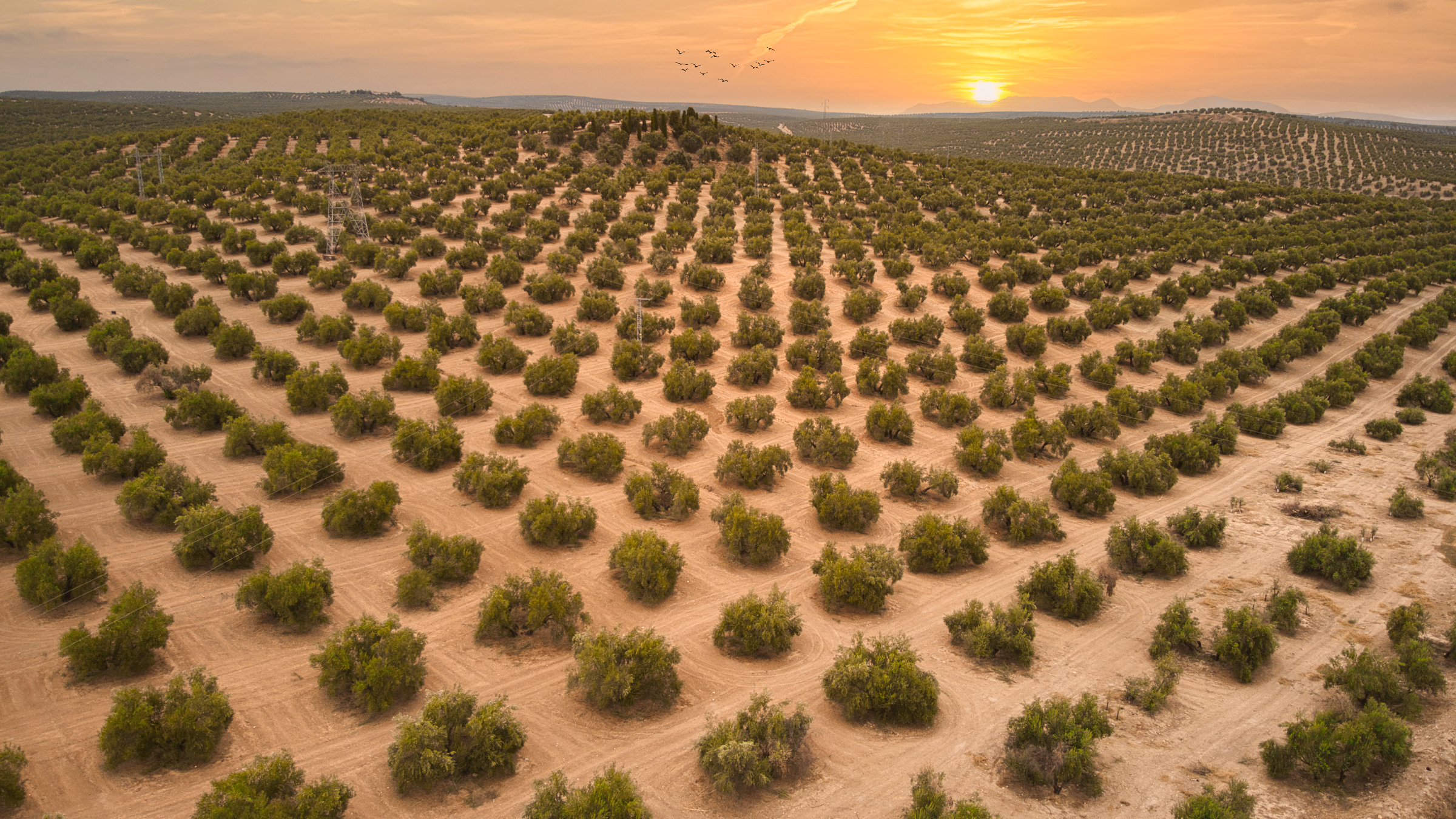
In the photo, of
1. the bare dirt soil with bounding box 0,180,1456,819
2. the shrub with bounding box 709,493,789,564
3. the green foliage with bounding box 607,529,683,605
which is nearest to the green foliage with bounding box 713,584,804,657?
the bare dirt soil with bounding box 0,180,1456,819

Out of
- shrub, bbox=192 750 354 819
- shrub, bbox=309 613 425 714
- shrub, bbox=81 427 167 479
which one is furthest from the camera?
shrub, bbox=81 427 167 479

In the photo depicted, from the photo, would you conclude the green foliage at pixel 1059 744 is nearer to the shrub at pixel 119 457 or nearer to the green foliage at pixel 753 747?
the green foliage at pixel 753 747

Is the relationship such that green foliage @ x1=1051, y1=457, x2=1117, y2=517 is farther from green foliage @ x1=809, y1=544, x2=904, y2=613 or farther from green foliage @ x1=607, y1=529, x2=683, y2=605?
green foliage @ x1=607, y1=529, x2=683, y2=605

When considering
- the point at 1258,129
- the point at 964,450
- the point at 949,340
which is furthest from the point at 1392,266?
the point at 1258,129

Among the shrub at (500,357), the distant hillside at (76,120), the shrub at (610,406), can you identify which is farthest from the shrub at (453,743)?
the distant hillside at (76,120)

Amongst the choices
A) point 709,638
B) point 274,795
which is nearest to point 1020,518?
point 709,638

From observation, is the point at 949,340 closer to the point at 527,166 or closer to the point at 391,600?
the point at 391,600
